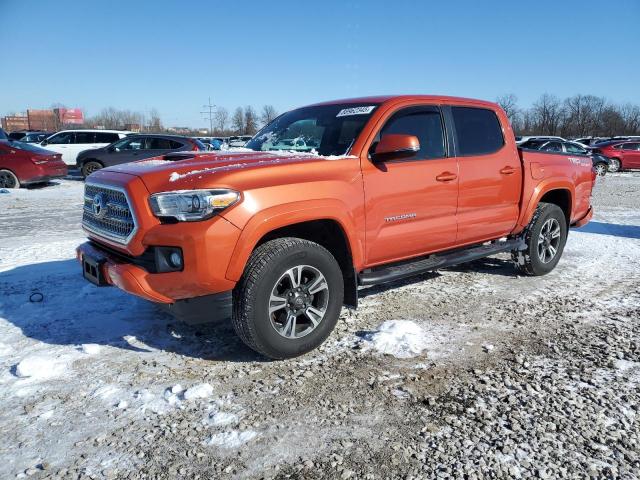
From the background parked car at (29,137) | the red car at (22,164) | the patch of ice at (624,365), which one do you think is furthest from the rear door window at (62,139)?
the patch of ice at (624,365)

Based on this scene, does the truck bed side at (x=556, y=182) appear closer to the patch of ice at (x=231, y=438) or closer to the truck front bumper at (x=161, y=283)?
the truck front bumper at (x=161, y=283)

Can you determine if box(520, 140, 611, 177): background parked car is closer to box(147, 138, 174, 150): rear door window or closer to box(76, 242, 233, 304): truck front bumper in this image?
box(147, 138, 174, 150): rear door window

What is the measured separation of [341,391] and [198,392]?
0.88 meters

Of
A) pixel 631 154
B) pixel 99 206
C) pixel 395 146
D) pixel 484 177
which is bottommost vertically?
pixel 99 206

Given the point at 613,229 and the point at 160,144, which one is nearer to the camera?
the point at 613,229

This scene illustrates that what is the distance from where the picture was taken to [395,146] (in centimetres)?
366

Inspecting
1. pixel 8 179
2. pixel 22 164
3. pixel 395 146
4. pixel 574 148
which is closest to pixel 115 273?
pixel 395 146

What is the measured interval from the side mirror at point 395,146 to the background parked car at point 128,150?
12.7 meters

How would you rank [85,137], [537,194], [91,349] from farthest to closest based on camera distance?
[85,137] → [537,194] → [91,349]

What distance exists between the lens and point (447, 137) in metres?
4.49

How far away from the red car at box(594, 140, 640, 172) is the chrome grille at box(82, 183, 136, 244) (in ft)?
80.9

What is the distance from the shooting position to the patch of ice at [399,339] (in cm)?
359

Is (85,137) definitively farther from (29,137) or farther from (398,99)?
(398,99)

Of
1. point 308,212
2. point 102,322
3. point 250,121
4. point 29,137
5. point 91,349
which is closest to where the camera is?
point 308,212
